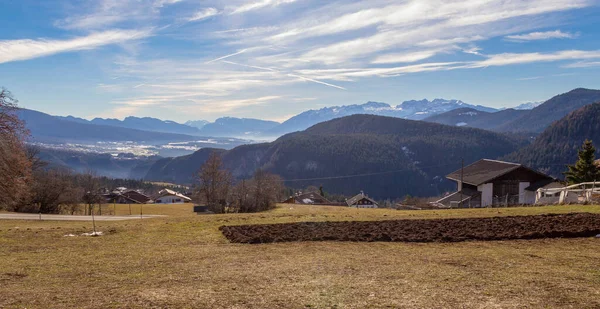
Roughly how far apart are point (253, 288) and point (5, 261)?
9.48 metres

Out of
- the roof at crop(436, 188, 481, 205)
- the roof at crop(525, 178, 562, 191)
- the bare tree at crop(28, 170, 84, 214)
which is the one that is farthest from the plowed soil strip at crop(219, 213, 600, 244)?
the bare tree at crop(28, 170, 84, 214)

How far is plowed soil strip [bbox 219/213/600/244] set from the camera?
18.5m

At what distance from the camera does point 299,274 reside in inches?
490

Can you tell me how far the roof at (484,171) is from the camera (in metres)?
58.3

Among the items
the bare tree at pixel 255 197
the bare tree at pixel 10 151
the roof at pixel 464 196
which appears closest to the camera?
the bare tree at pixel 10 151

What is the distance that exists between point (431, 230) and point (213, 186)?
4268 centimetres

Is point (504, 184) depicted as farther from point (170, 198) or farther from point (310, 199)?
point (170, 198)

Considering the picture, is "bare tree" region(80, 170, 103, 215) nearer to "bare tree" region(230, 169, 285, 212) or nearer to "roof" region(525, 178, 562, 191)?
"bare tree" region(230, 169, 285, 212)

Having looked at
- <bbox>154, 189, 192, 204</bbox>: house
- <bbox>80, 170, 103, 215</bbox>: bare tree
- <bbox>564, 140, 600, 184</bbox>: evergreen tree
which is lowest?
<bbox>154, 189, 192, 204</bbox>: house

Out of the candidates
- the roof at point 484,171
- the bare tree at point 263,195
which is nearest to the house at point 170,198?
the bare tree at point 263,195

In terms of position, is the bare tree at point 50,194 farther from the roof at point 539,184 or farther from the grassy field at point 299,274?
the roof at point 539,184

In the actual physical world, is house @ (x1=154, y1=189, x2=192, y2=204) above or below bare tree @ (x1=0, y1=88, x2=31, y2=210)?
below

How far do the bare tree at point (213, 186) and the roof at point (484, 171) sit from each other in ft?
110

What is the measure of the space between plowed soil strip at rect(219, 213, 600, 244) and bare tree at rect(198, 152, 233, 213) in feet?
116
